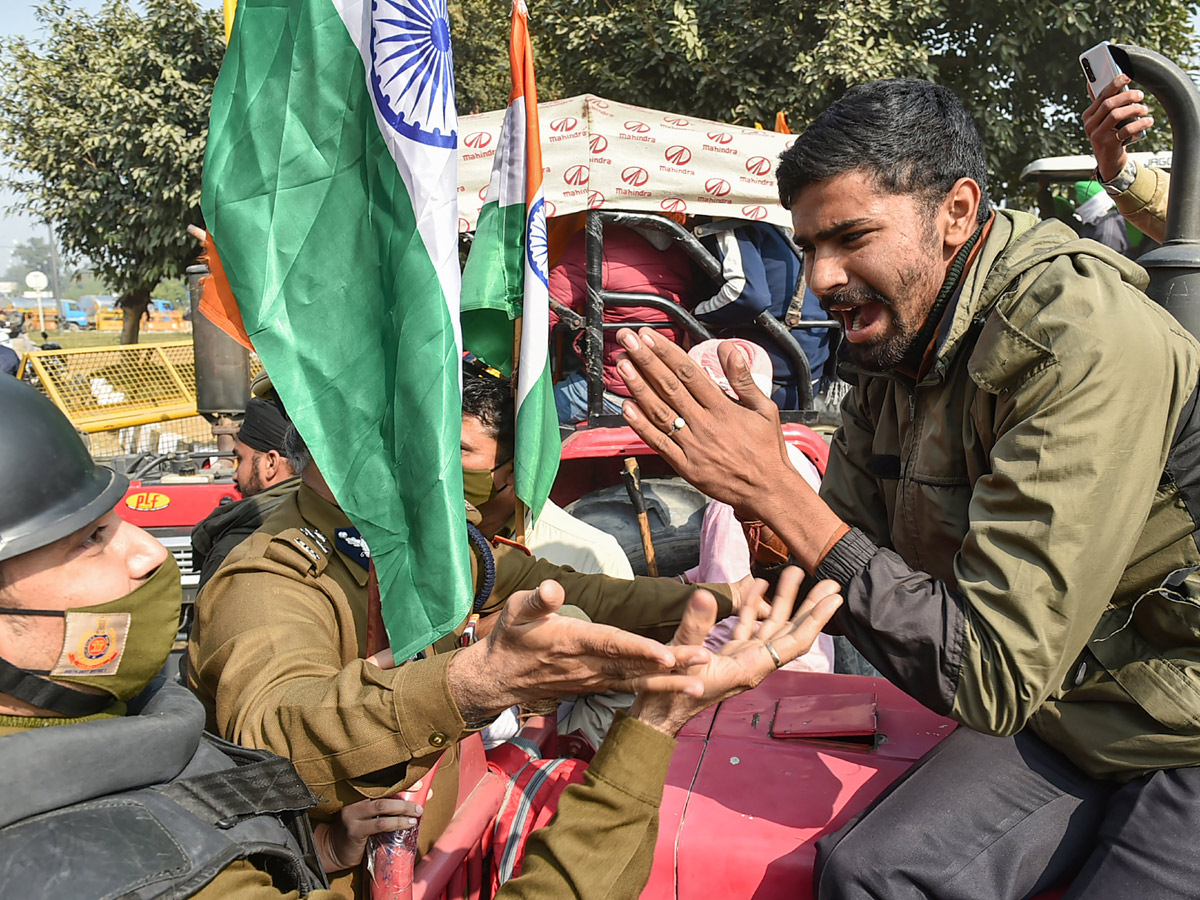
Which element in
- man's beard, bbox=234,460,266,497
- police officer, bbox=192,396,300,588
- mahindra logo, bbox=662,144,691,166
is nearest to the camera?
police officer, bbox=192,396,300,588

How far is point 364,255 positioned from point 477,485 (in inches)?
37.7

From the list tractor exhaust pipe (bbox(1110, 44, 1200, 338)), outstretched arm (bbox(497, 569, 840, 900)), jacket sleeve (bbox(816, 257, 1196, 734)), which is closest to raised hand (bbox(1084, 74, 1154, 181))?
tractor exhaust pipe (bbox(1110, 44, 1200, 338))

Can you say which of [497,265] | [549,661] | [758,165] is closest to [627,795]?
[549,661]

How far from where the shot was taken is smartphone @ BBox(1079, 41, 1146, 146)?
8.30 feet

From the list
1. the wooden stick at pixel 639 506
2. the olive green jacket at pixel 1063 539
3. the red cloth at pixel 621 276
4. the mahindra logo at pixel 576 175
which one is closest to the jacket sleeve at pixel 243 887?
the olive green jacket at pixel 1063 539

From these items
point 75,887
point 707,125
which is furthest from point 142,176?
point 75,887

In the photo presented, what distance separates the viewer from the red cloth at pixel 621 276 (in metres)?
4.71

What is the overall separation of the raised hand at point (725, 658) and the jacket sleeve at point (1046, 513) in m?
0.18

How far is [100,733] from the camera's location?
1303mm

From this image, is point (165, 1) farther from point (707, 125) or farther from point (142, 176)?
point (707, 125)

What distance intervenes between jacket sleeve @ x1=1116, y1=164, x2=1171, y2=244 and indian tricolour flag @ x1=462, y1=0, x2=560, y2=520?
1.99 meters

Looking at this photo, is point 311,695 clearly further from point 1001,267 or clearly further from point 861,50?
point 861,50

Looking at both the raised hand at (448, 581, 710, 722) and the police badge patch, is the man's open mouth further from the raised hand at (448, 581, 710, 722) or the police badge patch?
the police badge patch

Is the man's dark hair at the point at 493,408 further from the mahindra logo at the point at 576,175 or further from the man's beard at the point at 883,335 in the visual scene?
the mahindra logo at the point at 576,175
